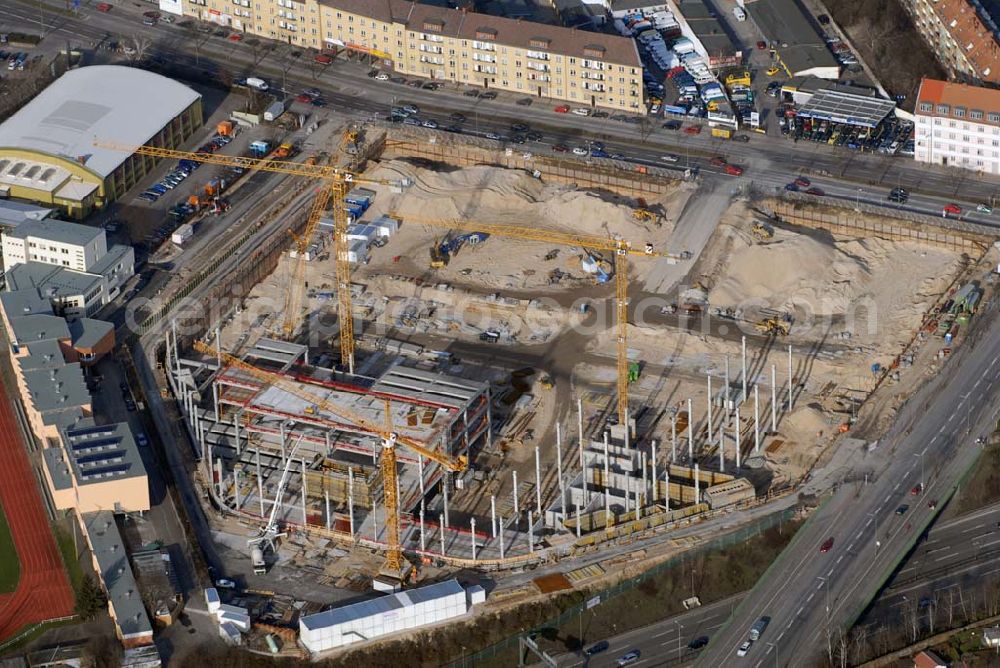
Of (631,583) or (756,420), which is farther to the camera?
(756,420)

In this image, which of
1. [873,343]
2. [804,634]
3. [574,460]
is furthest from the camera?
[873,343]

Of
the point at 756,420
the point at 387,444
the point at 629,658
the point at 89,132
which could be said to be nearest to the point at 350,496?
the point at 387,444

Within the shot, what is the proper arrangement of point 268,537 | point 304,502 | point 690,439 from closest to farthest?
point 268,537
point 304,502
point 690,439

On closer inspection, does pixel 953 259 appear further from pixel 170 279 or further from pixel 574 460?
pixel 170 279

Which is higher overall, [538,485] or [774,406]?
[774,406]

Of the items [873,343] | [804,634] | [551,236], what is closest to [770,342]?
[873,343]

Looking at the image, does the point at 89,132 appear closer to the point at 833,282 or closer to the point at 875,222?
the point at 833,282

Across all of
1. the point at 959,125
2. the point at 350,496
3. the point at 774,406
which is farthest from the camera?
the point at 959,125
